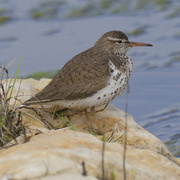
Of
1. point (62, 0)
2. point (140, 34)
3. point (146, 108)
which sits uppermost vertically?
point (62, 0)

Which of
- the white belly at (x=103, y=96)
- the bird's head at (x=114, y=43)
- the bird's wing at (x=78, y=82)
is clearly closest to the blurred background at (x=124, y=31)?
the bird's head at (x=114, y=43)

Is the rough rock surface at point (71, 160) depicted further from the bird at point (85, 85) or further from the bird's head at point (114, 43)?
the bird's head at point (114, 43)

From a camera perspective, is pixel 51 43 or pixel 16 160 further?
pixel 51 43

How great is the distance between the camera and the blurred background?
8047 mm

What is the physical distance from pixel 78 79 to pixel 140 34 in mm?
4850

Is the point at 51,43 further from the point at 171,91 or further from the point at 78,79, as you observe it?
the point at 78,79

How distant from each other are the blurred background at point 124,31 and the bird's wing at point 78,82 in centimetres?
183

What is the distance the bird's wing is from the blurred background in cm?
183

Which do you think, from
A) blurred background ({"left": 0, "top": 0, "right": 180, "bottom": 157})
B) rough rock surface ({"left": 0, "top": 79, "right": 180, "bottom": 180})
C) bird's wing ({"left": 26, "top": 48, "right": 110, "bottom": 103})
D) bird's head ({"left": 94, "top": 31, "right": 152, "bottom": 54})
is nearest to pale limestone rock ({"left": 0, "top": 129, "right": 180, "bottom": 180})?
rough rock surface ({"left": 0, "top": 79, "right": 180, "bottom": 180})

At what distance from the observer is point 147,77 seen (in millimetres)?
8984

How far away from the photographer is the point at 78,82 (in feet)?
19.7

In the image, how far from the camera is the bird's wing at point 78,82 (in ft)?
19.5

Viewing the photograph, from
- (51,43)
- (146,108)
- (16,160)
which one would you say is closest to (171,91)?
(146,108)

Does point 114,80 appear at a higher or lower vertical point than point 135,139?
higher
